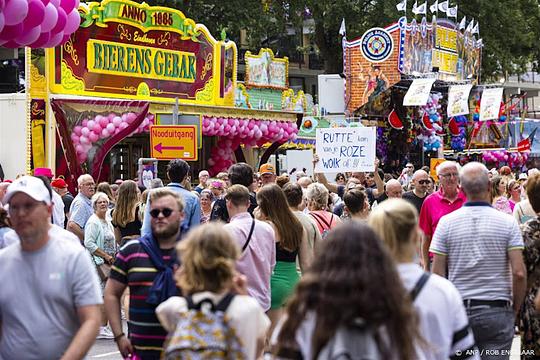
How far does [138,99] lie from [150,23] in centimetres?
185

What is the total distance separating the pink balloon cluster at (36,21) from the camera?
10.2m

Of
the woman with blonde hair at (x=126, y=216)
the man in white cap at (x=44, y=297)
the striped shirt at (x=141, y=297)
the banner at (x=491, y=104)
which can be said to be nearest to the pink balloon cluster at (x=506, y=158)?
the banner at (x=491, y=104)

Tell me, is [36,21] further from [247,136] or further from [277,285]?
[247,136]

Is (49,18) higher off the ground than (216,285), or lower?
higher

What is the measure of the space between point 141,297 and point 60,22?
5756 mm

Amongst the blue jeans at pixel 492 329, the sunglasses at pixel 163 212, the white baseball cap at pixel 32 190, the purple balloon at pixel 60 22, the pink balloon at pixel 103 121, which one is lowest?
the blue jeans at pixel 492 329

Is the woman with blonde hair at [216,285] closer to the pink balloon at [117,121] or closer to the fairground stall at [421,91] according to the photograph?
the pink balloon at [117,121]

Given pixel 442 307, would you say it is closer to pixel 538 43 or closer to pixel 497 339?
pixel 497 339

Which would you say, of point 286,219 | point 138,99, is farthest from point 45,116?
point 286,219

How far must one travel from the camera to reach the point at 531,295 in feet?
24.6

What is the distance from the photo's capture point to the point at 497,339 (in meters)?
7.04

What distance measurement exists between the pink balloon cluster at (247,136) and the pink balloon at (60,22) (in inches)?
641

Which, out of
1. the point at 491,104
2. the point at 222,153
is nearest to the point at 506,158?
the point at 491,104

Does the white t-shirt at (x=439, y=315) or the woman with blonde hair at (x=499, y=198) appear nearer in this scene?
the white t-shirt at (x=439, y=315)
